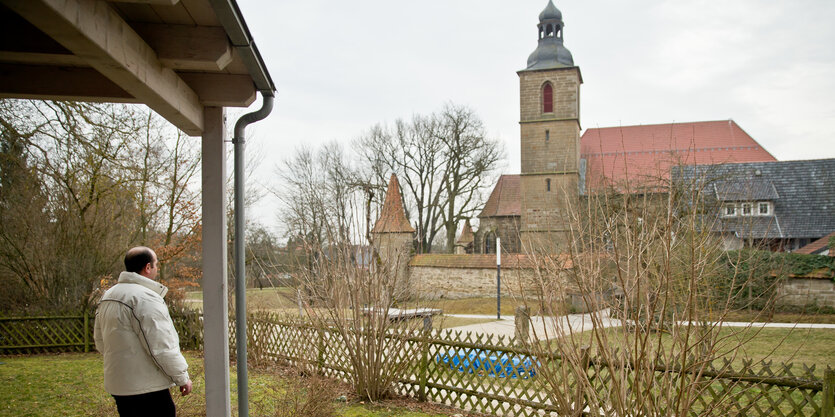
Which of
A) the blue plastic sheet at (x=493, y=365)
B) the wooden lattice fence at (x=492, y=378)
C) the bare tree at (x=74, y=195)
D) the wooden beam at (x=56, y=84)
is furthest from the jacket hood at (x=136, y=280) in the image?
the bare tree at (x=74, y=195)

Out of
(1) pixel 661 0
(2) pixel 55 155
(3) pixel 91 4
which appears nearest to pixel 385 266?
(3) pixel 91 4

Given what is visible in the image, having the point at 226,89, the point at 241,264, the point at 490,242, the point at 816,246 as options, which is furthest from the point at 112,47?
the point at 490,242

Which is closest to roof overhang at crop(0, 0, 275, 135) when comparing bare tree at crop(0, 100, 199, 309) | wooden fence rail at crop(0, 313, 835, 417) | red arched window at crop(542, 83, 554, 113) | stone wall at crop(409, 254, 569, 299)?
wooden fence rail at crop(0, 313, 835, 417)

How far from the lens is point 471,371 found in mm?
6074

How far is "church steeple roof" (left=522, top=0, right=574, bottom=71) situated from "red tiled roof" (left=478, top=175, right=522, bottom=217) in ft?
26.3

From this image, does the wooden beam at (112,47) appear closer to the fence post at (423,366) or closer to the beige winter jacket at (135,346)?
the beige winter jacket at (135,346)

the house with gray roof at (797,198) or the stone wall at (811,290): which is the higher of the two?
the house with gray roof at (797,198)

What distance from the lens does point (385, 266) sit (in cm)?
600

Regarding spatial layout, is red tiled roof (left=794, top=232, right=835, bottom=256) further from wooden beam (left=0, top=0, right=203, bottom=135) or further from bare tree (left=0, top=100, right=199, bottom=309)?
wooden beam (left=0, top=0, right=203, bottom=135)

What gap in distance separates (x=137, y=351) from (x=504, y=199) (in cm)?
3490

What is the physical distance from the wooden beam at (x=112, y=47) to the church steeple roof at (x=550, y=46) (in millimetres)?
29695

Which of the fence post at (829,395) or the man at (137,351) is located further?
the fence post at (829,395)

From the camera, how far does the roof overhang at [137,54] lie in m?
2.08

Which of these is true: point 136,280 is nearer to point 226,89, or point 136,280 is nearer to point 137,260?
point 137,260
